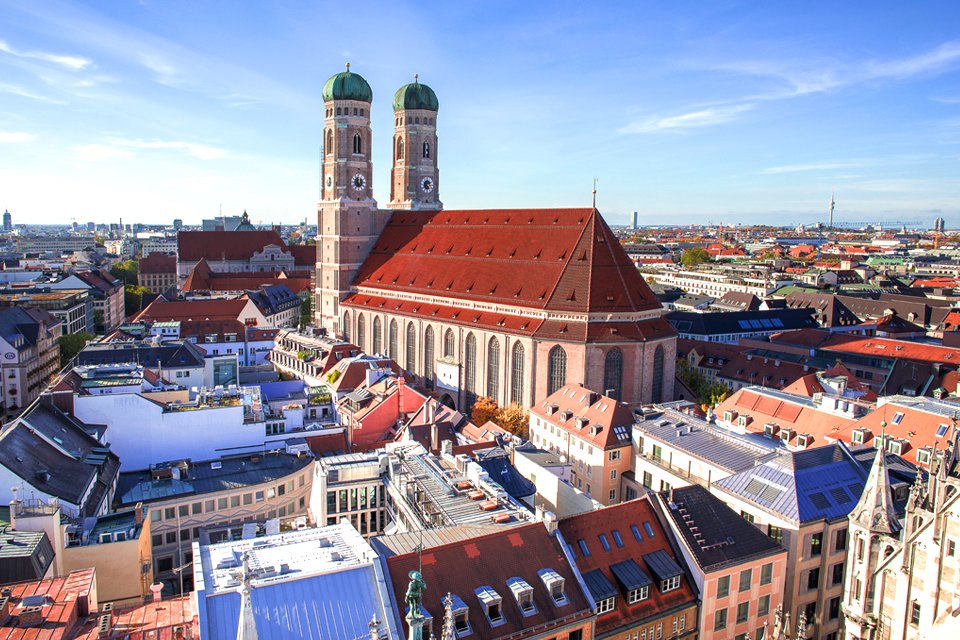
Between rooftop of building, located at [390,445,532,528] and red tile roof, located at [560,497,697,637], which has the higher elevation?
rooftop of building, located at [390,445,532,528]

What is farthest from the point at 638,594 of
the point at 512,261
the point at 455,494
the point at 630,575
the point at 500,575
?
the point at 512,261

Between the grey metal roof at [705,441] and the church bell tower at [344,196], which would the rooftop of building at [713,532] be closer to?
the grey metal roof at [705,441]

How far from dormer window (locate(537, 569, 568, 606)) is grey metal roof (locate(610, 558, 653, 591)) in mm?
3266

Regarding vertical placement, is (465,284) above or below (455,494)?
above

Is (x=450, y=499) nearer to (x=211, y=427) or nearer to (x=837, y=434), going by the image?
(x=211, y=427)

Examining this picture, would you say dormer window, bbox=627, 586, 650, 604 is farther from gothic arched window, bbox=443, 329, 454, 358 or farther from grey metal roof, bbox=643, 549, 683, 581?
gothic arched window, bbox=443, 329, 454, 358

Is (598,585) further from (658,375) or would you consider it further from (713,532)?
(658,375)

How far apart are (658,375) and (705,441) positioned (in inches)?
1130

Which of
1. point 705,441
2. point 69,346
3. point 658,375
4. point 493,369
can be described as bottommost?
point 69,346

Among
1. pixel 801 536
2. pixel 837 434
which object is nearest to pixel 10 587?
pixel 801 536

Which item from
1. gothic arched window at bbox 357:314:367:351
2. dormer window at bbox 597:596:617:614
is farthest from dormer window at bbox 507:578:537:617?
gothic arched window at bbox 357:314:367:351

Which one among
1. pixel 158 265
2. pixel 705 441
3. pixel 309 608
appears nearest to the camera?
pixel 309 608

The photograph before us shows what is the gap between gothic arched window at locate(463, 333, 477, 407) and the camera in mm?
81000

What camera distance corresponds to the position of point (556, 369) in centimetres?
7344
